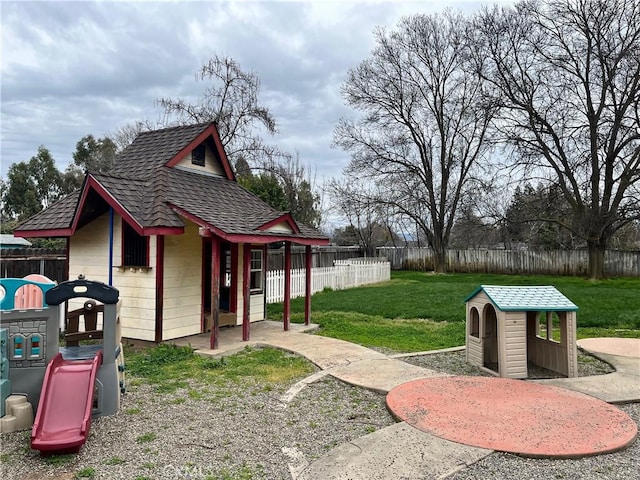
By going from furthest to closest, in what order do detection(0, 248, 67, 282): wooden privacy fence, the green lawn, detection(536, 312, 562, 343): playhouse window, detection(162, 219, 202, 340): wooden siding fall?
detection(0, 248, 67, 282): wooden privacy fence
the green lawn
detection(162, 219, 202, 340): wooden siding
detection(536, 312, 562, 343): playhouse window

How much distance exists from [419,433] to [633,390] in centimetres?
339

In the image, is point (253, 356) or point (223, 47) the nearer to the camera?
point (253, 356)

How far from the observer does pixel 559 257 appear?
87.8 ft

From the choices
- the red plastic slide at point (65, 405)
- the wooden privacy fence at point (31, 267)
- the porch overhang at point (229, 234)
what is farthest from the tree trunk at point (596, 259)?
the red plastic slide at point (65, 405)

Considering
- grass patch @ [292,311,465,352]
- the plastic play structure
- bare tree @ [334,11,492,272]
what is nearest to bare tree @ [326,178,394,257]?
bare tree @ [334,11,492,272]

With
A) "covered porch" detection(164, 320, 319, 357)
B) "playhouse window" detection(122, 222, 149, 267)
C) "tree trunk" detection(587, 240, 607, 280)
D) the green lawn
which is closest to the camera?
"covered porch" detection(164, 320, 319, 357)

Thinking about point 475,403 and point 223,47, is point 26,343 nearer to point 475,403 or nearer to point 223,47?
point 475,403

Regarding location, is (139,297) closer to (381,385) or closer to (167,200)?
(167,200)

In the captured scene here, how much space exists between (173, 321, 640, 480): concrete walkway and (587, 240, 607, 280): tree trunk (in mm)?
16006

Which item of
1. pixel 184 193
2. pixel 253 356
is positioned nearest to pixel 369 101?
pixel 184 193

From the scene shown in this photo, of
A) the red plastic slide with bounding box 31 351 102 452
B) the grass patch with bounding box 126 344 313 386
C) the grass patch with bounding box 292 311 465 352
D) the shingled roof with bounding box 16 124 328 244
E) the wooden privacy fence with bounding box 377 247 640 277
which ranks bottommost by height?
the grass patch with bounding box 292 311 465 352

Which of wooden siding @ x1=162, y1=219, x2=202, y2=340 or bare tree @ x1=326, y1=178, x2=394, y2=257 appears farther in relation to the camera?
bare tree @ x1=326, y1=178, x2=394, y2=257

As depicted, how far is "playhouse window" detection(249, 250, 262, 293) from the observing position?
10.5m

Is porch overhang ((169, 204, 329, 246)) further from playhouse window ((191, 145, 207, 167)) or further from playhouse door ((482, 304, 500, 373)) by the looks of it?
playhouse door ((482, 304, 500, 373))
